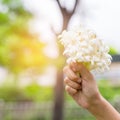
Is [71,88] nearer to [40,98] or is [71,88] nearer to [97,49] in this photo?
[97,49]

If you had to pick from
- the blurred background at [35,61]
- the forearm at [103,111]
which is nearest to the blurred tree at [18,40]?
the blurred background at [35,61]

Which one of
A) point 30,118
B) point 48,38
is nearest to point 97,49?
point 48,38

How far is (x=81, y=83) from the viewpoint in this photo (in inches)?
33.1

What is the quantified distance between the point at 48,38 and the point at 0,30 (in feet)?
2.06

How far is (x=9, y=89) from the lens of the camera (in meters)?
5.10

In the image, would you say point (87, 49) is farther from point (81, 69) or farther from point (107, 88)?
point (107, 88)

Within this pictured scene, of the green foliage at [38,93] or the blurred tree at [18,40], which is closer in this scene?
the blurred tree at [18,40]

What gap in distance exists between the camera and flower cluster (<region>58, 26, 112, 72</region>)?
Answer: 0.77 metres

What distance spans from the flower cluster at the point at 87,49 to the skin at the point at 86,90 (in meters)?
0.03

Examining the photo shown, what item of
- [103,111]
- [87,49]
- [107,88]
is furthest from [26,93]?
[87,49]

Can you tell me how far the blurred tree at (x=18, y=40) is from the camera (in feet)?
11.7

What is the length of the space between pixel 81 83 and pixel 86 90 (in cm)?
2

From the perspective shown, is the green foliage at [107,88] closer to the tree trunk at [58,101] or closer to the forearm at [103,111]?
the tree trunk at [58,101]

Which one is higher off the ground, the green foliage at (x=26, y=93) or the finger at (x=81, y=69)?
the green foliage at (x=26, y=93)
